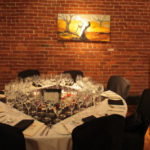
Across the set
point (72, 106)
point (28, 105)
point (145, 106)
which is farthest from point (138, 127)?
point (28, 105)

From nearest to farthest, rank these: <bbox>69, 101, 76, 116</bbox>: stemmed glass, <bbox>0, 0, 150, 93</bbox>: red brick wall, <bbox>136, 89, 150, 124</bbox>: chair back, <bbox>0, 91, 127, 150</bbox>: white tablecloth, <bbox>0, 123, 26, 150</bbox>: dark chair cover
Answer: <bbox>0, 123, 26, 150</bbox>: dark chair cover < <bbox>0, 91, 127, 150</bbox>: white tablecloth < <bbox>69, 101, 76, 116</bbox>: stemmed glass < <bbox>136, 89, 150, 124</bbox>: chair back < <bbox>0, 0, 150, 93</bbox>: red brick wall

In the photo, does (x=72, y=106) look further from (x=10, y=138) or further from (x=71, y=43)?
(x=71, y=43)

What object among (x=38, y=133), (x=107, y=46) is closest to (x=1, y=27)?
(x=107, y=46)

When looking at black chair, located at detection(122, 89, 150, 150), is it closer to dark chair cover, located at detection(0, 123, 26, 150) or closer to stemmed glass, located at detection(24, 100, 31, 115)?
stemmed glass, located at detection(24, 100, 31, 115)

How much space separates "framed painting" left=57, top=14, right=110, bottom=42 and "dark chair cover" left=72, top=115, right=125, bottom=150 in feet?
10.00

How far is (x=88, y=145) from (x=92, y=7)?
3.55 m

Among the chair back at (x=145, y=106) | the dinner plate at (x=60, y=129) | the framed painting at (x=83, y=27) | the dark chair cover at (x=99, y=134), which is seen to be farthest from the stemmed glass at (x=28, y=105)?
the framed painting at (x=83, y=27)

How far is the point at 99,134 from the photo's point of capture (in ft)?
4.23

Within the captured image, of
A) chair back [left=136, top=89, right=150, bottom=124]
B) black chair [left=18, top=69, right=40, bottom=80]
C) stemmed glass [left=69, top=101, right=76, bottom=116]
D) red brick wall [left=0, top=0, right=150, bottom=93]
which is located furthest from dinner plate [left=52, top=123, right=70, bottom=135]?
red brick wall [left=0, top=0, right=150, bottom=93]

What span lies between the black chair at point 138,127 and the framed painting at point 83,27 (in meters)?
2.37

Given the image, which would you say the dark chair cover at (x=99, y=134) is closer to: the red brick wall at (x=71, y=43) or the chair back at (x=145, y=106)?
the chair back at (x=145, y=106)

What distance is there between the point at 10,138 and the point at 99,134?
2.10 ft

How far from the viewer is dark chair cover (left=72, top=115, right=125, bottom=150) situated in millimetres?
1233

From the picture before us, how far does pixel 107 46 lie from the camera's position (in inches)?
167
